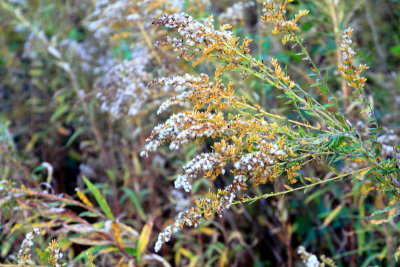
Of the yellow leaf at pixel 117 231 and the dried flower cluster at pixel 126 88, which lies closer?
the yellow leaf at pixel 117 231

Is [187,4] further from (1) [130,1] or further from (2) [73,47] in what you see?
(2) [73,47]

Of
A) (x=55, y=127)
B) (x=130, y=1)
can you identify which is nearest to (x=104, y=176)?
(x=55, y=127)

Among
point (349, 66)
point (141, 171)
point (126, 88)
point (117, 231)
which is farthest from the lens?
point (141, 171)

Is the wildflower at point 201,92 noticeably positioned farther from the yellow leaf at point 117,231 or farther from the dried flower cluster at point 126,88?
the dried flower cluster at point 126,88

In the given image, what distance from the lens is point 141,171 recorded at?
2.71 metres

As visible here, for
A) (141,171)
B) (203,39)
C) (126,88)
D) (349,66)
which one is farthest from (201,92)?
Answer: (141,171)

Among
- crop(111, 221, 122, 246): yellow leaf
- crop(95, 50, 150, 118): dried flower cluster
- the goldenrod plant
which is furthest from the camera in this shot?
crop(95, 50, 150, 118): dried flower cluster

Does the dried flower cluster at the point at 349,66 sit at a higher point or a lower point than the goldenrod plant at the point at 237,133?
higher

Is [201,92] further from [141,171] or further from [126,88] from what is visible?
[141,171]

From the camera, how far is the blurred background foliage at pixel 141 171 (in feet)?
6.16

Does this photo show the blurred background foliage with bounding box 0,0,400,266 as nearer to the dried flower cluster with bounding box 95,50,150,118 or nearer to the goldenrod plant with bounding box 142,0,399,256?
the dried flower cluster with bounding box 95,50,150,118

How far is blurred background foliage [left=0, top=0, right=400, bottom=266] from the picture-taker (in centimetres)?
188

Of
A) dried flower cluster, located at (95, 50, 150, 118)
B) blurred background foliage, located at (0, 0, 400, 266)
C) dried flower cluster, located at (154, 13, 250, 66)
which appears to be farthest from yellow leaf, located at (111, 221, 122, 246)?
dried flower cluster, located at (154, 13, 250, 66)

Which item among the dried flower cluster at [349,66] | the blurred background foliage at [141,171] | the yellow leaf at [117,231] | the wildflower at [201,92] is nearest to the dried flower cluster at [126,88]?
the blurred background foliage at [141,171]
